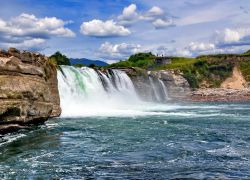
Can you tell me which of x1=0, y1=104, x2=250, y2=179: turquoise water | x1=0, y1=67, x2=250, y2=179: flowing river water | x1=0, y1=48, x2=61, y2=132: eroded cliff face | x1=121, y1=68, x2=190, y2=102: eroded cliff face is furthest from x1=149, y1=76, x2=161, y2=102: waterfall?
x1=0, y1=104, x2=250, y2=179: turquoise water

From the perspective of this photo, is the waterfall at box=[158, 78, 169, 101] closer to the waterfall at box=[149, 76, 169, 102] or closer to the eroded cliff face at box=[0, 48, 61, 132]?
the waterfall at box=[149, 76, 169, 102]

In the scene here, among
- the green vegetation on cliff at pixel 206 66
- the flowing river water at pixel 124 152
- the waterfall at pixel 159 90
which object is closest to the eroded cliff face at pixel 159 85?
the waterfall at pixel 159 90

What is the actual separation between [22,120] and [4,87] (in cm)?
305

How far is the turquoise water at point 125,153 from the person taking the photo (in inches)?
647

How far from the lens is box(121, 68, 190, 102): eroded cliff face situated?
86.1m

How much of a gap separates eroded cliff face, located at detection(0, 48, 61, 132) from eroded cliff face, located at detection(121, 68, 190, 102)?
172 ft

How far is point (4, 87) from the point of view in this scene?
83.2 feet

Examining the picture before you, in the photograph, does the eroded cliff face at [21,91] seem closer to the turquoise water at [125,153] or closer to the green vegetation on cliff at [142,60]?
the turquoise water at [125,153]

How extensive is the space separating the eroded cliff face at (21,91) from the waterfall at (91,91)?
38.3ft

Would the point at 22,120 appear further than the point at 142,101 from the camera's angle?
No

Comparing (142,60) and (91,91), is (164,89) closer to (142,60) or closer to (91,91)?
(142,60)

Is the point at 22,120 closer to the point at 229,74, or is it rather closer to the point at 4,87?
the point at 4,87

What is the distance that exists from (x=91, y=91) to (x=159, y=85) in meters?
41.7

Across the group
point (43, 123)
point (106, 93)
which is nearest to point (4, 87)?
point (43, 123)
